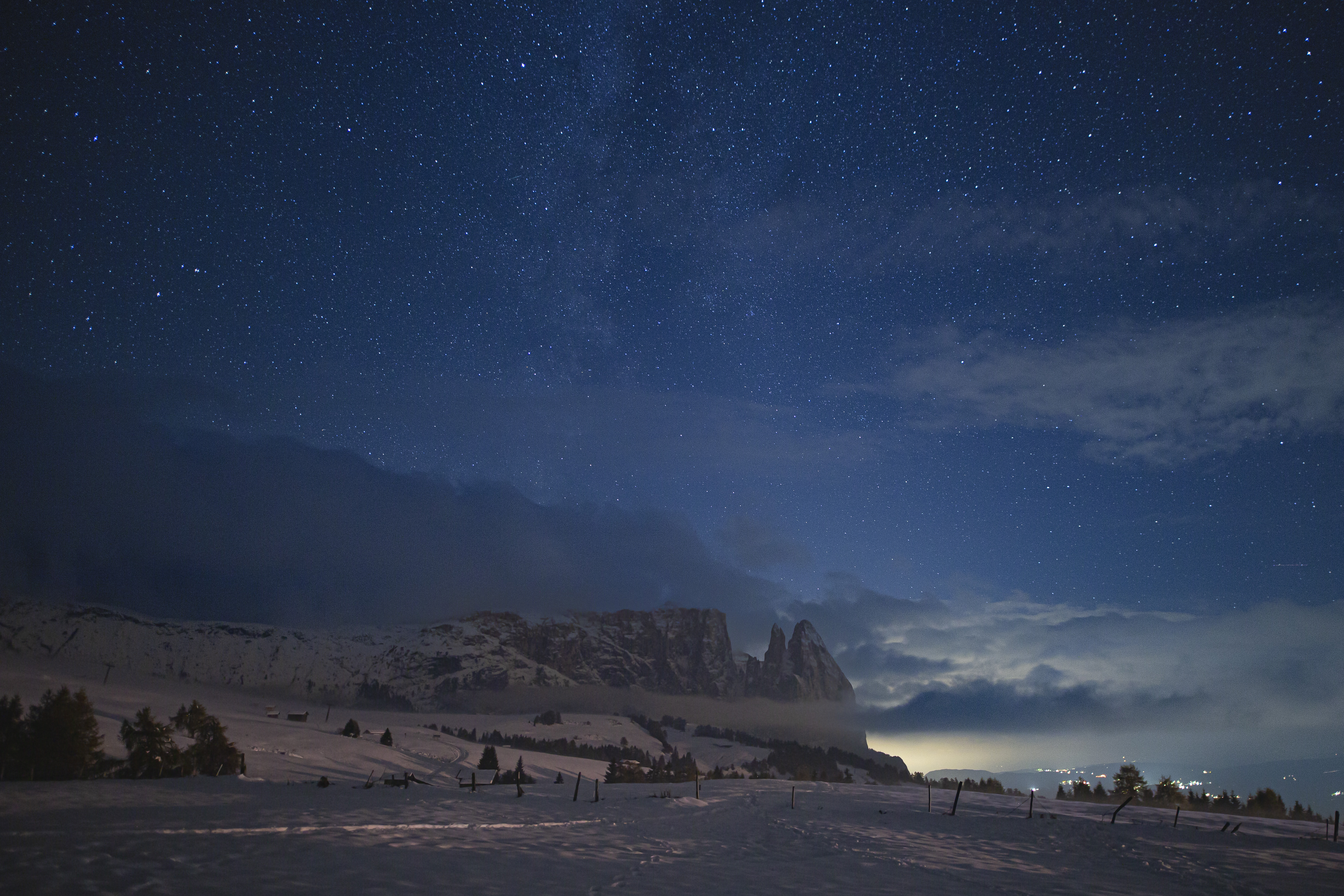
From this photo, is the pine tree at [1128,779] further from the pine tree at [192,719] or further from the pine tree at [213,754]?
the pine tree at [192,719]

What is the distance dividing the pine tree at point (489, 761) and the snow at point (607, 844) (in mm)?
46067

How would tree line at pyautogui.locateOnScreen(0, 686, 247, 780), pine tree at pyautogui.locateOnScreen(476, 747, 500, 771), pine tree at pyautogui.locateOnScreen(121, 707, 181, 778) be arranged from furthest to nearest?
pine tree at pyautogui.locateOnScreen(476, 747, 500, 771) → pine tree at pyautogui.locateOnScreen(121, 707, 181, 778) → tree line at pyautogui.locateOnScreen(0, 686, 247, 780)

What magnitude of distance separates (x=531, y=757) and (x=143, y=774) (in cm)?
7927

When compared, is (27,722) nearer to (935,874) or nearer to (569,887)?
(569,887)

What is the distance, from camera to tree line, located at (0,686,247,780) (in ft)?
130

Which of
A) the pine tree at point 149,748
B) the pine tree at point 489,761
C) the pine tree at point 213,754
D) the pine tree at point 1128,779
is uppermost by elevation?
the pine tree at point 1128,779

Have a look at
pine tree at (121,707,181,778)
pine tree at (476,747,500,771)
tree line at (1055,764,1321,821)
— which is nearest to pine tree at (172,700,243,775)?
pine tree at (121,707,181,778)

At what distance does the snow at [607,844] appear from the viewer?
1327 cm

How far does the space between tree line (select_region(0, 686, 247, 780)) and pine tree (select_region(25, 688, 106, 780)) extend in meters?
0.04

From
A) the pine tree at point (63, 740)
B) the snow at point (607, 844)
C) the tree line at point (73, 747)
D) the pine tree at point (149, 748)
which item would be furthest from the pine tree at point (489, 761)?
the snow at point (607, 844)

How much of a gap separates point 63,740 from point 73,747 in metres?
0.72

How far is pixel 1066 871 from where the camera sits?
18.7 m

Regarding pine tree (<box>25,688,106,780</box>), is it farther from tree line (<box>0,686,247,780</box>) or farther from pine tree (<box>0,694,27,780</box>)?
pine tree (<box>0,694,27,780</box>)

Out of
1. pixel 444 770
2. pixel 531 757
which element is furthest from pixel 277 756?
pixel 531 757
